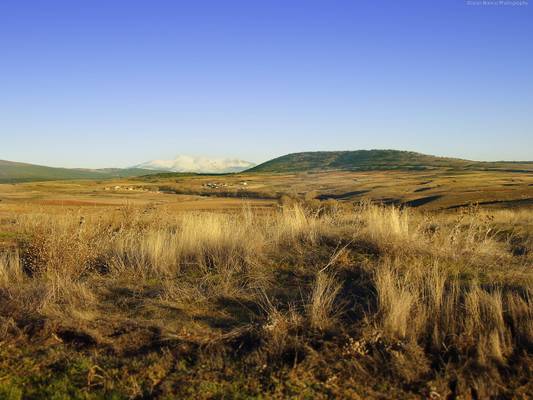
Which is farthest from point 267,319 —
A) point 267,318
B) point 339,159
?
point 339,159

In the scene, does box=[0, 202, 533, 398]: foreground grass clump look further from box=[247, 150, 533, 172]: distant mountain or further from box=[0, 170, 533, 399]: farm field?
box=[247, 150, 533, 172]: distant mountain

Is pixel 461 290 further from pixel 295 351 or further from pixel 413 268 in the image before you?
pixel 295 351

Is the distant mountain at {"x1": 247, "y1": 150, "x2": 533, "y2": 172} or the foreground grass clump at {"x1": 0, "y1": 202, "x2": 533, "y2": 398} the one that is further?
the distant mountain at {"x1": 247, "y1": 150, "x2": 533, "y2": 172}

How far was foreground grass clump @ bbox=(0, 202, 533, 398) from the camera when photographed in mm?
3811

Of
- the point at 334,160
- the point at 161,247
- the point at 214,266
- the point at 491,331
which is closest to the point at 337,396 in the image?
the point at 491,331

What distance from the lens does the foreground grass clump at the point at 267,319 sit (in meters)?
3.81

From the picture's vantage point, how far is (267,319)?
15.4 feet

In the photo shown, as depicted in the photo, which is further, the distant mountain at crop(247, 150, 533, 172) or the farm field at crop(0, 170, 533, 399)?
the distant mountain at crop(247, 150, 533, 172)

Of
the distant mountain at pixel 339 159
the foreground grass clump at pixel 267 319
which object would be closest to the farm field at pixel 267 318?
the foreground grass clump at pixel 267 319

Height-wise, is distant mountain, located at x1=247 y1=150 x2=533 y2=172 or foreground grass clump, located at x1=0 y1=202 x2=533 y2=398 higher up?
distant mountain, located at x1=247 y1=150 x2=533 y2=172

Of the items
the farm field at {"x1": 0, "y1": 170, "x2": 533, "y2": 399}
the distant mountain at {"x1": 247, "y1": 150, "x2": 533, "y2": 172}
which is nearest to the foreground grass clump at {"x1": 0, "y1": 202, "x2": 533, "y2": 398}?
the farm field at {"x1": 0, "y1": 170, "x2": 533, "y2": 399}

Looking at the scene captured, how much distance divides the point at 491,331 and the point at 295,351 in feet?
6.31

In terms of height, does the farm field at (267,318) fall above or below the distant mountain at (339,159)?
below

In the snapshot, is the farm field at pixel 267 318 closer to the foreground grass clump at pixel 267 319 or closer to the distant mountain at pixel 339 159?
the foreground grass clump at pixel 267 319
